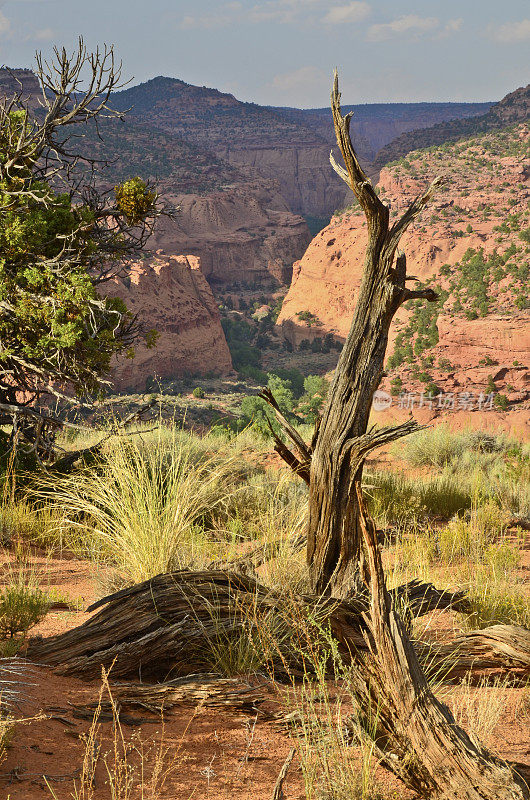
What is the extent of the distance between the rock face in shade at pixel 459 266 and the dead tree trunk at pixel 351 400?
105 feet

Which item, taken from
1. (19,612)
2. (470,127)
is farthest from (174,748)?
(470,127)

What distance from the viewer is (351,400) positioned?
334 cm

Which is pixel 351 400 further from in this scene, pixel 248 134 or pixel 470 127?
pixel 248 134

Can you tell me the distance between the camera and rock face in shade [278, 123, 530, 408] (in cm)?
3644

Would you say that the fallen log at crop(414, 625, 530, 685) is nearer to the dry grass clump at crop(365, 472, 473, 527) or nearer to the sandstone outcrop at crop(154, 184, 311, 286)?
the dry grass clump at crop(365, 472, 473, 527)

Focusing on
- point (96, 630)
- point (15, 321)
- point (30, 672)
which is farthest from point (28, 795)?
point (15, 321)

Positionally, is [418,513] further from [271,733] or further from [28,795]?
[28,795]

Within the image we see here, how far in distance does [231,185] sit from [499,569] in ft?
255

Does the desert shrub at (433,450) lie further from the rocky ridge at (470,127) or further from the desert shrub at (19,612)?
the rocky ridge at (470,127)

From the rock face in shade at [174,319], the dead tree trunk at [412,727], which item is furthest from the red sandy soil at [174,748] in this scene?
the rock face in shade at [174,319]

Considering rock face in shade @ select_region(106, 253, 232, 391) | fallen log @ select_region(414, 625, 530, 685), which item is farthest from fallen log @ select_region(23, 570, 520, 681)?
rock face in shade @ select_region(106, 253, 232, 391)

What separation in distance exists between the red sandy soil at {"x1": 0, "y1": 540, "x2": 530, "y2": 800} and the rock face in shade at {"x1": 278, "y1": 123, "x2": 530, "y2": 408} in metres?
33.4

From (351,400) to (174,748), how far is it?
1.85 metres

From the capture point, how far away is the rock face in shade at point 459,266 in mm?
36438
